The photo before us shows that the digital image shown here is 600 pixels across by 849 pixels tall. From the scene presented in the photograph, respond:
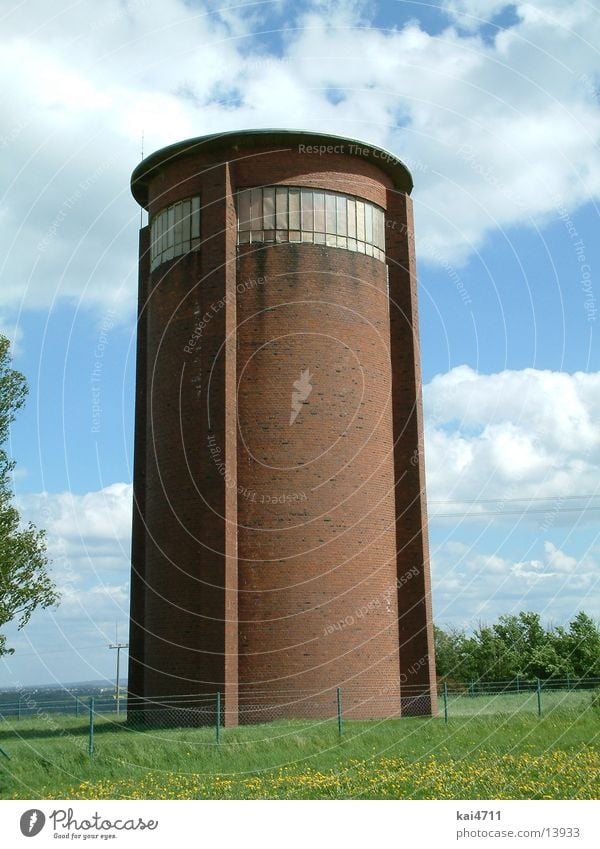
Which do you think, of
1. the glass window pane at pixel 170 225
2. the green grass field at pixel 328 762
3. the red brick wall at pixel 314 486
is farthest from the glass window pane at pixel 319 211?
the green grass field at pixel 328 762

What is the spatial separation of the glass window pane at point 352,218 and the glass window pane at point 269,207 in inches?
90.6

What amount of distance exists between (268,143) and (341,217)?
2.87 m

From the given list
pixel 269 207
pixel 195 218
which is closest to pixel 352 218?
pixel 269 207

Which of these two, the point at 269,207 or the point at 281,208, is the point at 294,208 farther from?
the point at 269,207

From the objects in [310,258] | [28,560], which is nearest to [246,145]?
[310,258]

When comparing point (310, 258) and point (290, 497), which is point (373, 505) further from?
point (310, 258)

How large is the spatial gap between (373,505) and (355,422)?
2304 millimetres

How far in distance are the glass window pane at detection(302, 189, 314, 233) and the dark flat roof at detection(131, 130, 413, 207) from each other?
118 cm

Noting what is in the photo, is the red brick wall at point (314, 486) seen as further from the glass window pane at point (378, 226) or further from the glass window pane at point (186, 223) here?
the glass window pane at point (186, 223)

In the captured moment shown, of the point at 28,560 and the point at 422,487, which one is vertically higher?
the point at 422,487

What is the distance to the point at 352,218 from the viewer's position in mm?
26875

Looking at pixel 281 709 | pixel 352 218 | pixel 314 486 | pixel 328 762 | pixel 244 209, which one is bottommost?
pixel 328 762

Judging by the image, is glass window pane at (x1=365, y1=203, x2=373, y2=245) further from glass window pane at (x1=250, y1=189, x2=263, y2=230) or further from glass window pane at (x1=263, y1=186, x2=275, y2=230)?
glass window pane at (x1=250, y1=189, x2=263, y2=230)

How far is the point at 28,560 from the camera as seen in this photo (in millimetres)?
24438
